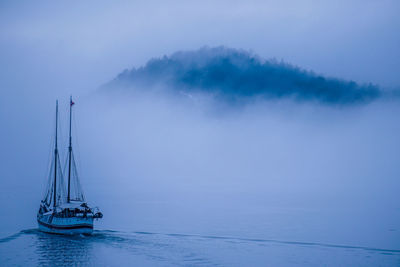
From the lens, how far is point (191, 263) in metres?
42.1

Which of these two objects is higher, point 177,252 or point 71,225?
point 71,225

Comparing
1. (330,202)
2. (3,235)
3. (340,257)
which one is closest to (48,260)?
(3,235)

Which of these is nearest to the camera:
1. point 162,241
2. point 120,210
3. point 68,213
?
point 162,241

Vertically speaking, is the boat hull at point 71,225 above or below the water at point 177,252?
above

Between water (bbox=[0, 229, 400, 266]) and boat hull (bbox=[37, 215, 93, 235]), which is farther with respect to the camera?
boat hull (bbox=[37, 215, 93, 235])

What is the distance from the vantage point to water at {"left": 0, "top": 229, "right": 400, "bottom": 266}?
4303cm

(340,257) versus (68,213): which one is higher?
(68,213)

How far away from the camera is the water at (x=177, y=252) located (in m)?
43.0

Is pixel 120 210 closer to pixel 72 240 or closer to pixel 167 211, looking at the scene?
pixel 167 211

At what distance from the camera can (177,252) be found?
46.4m

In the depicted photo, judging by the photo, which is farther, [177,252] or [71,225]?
[71,225]

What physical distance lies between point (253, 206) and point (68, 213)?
5849cm

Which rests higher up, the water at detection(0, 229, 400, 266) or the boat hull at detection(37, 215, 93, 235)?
the boat hull at detection(37, 215, 93, 235)

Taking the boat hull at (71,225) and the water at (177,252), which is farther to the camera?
the boat hull at (71,225)
